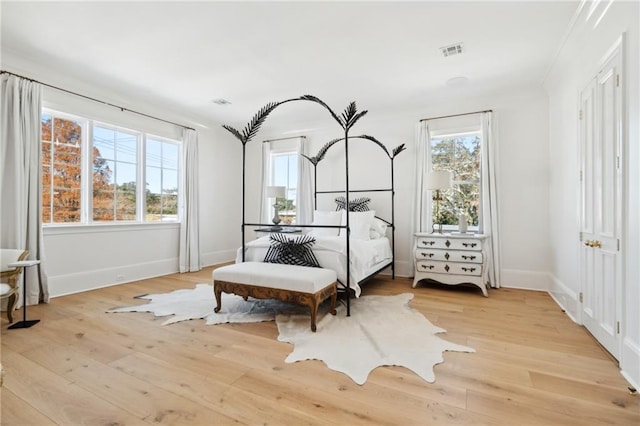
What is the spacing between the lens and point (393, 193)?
16.4 ft

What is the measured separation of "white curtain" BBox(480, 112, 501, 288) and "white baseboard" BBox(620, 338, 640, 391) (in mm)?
2326

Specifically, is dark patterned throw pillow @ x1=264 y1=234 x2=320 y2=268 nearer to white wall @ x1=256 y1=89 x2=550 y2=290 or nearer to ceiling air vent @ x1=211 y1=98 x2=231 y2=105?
white wall @ x1=256 y1=89 x2=550 y2=290

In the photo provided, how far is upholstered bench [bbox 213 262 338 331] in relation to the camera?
2760mm

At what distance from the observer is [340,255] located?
325cm

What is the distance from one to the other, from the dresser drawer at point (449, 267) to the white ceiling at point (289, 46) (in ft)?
7.87

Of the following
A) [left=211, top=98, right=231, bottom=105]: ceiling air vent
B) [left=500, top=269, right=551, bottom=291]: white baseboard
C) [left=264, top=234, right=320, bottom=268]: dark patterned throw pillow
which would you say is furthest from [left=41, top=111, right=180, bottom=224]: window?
[left=500, top=269, right=551, bottom=291]: white baseboard

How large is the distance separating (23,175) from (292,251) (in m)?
3.10

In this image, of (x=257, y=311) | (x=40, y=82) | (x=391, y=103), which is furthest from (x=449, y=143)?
(x=40, y=82)

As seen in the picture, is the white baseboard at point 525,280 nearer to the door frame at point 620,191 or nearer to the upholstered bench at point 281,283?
the door frame at point 620,191

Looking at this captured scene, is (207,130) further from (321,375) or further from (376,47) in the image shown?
(321,375)

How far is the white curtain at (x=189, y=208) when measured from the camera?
208 inches

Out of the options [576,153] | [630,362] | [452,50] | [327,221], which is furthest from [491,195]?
[630,362]

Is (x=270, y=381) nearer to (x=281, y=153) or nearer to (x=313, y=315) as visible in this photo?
(x=313, y=315)

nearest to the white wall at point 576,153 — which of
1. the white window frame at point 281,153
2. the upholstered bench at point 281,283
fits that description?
the upholstered bench at point 281,283
